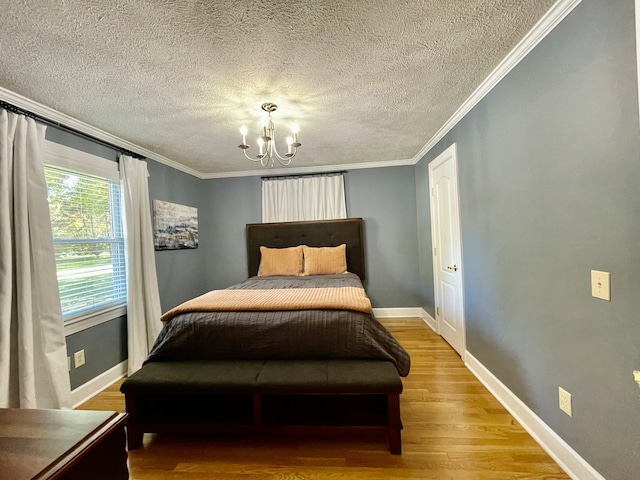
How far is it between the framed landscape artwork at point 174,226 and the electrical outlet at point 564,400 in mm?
3590

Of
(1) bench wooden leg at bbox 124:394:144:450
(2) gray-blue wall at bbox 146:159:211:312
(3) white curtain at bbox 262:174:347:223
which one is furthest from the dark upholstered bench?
(3) white curtain at bbox 262:174:347:223

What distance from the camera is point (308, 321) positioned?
5.65 feet

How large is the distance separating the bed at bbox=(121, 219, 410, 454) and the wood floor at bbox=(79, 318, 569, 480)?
0.13 metres

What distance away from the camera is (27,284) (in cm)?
171

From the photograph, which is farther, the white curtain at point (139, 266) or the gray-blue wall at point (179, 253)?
the gray-blue wall at point (179, 253)

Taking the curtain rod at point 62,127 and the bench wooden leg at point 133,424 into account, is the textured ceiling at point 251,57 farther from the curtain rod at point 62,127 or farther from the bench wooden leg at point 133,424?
the bench wooden leg at point 133,424

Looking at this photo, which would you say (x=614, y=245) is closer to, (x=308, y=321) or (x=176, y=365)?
(x=308, y=321)

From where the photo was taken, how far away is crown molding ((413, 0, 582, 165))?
4.04ft

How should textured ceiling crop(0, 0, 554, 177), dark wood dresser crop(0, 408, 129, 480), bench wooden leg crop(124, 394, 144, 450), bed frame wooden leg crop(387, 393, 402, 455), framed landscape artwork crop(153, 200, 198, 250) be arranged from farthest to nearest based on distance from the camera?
framed landscape artwork crop(153, 200, 198, 250), bench wooden leg crop(124, 394, 144, 450), bed frame wooden leg crop(387, 393, 402, 455), textured ceiling crop(0, 0, 554, 177), dark wood dresser crop(0, 408, 129, 480)

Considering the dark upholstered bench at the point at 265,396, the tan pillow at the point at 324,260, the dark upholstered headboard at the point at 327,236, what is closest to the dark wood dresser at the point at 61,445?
the dark upholstered bench at the point at 265,396

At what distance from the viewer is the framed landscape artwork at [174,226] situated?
3062mm

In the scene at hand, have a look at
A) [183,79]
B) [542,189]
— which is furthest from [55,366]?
[542,189]

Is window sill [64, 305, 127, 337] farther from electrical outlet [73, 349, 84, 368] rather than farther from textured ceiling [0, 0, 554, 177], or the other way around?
textured ceiling [0, 0, 554, 177]

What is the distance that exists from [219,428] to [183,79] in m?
2.12
